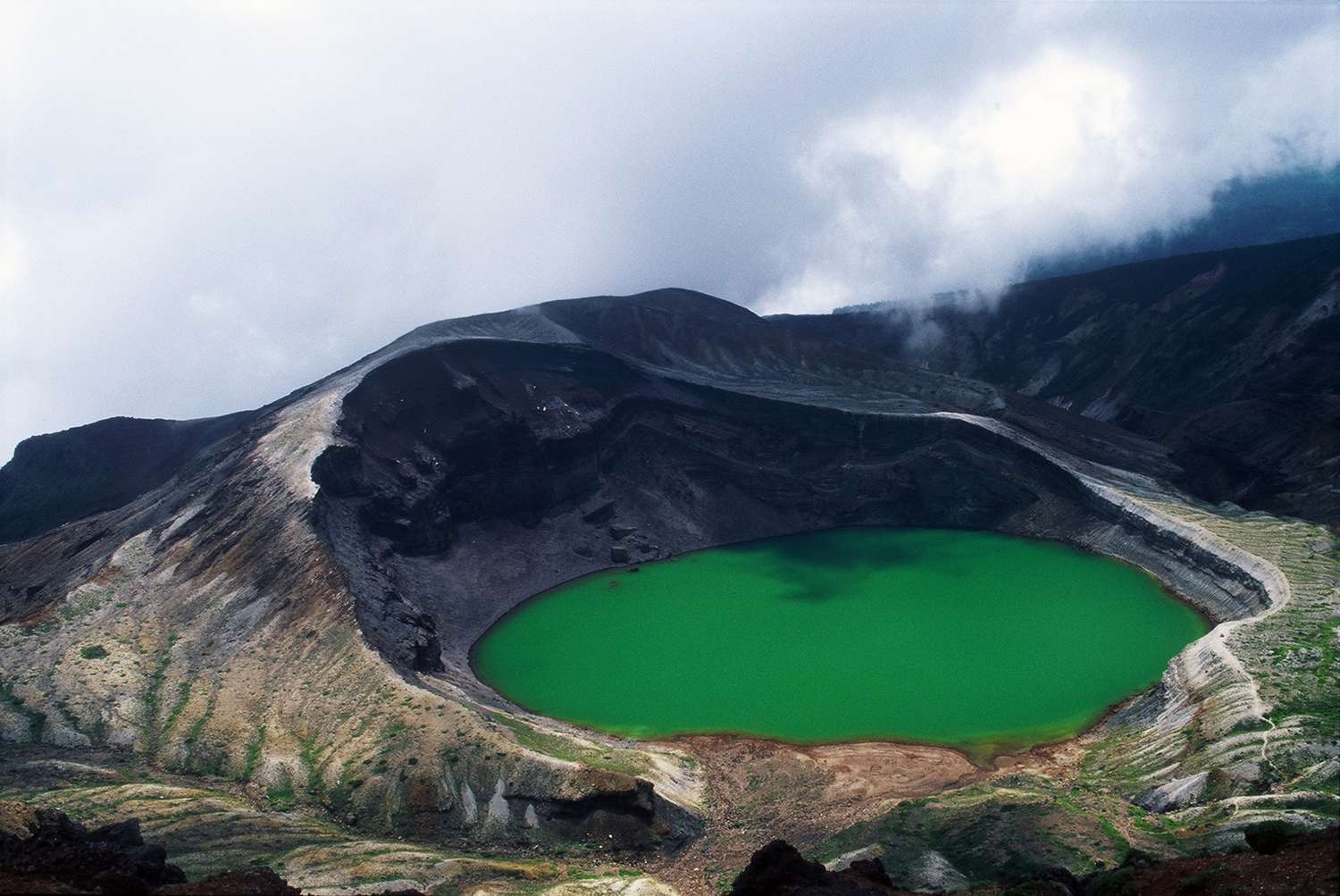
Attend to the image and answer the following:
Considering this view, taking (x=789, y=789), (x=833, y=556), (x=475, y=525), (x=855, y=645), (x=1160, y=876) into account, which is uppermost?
(x=475, y=525)

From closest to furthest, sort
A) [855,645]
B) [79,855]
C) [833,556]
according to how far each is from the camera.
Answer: [79,855] < [855,645] < [833,556]

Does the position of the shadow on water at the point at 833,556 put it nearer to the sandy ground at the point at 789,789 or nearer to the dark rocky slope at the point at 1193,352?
the dark rocky slope at the point at 1193,352

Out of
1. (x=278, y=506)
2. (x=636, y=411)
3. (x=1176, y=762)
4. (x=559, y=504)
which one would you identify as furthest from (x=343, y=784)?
(x=636, y=411)

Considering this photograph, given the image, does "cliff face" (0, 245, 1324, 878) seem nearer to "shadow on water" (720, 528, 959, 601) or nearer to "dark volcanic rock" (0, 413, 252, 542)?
"dark volcanic rock" (0, 413, 252, 542)

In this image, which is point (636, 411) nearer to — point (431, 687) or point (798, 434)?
point (798, 434)

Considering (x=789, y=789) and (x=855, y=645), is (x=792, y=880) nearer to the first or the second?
(x=789, y=789)

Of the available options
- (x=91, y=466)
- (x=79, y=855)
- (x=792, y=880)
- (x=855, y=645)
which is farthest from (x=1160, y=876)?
(x=91, y=466)
